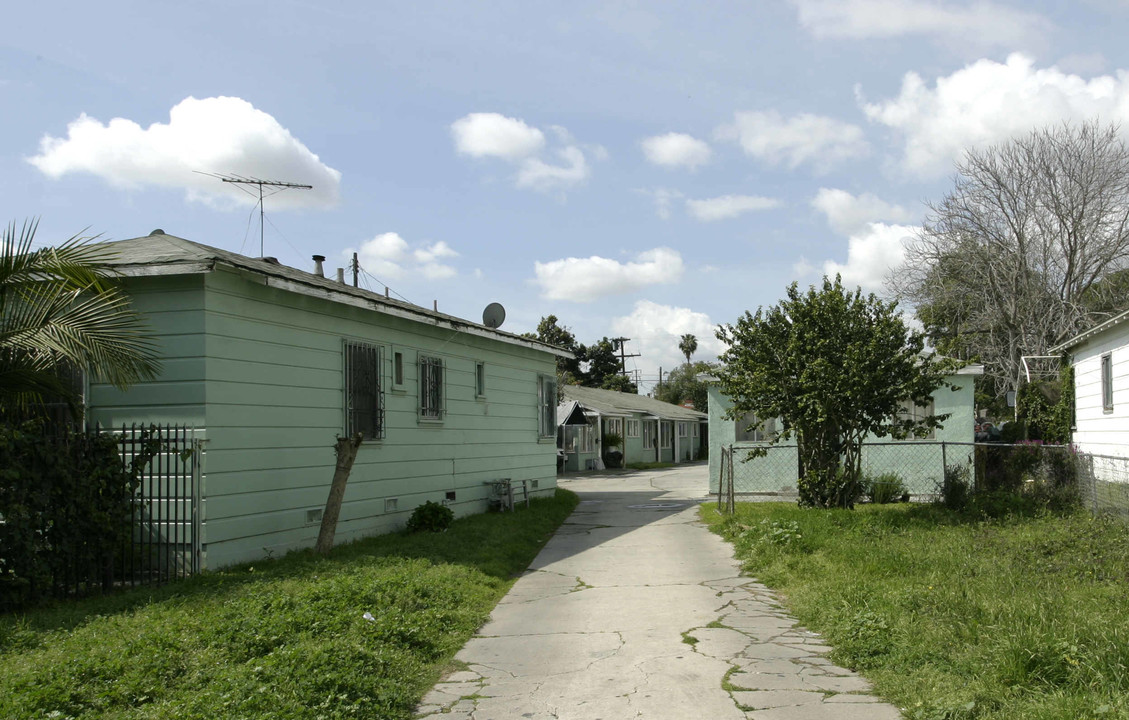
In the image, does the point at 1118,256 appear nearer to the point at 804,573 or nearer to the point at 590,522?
the point at 590,522

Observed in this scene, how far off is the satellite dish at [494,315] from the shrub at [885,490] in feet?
25.5

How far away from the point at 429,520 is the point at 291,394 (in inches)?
123

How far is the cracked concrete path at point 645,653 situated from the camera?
5285mm

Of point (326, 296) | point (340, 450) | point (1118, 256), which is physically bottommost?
point (340, 450)

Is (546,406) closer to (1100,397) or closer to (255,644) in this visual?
(1100,397)

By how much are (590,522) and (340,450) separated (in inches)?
255

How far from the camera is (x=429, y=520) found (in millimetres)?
13070

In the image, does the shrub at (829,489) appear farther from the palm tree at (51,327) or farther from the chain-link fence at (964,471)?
the palm tree at (51,327)

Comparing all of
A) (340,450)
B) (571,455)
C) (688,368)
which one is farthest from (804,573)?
(688,368)

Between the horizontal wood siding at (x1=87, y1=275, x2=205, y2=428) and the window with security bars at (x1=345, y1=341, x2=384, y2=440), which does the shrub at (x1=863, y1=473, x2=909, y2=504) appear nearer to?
the window with security bars at (x1=345, y1=341, x2=384, y2=440)

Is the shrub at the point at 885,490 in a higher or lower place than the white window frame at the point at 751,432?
lower

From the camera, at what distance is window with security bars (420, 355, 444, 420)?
1426 centimetres

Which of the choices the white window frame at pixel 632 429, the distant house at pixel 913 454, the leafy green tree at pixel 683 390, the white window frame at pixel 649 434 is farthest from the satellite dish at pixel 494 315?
the leafy green tree at pixel 683 390

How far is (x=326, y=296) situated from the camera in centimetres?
1122
